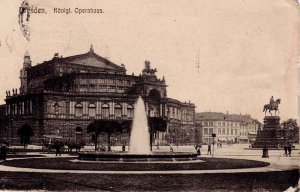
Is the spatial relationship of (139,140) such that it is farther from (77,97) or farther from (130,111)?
(130,111)

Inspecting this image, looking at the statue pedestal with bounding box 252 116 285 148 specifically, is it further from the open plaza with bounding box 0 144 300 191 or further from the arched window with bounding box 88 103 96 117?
the open plaza with bounding box 0 144 300 191

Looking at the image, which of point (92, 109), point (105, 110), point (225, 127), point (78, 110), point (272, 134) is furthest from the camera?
point (225, 127)

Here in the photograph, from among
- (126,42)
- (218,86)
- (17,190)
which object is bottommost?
(17,190)

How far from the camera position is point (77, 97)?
51562 millimetres

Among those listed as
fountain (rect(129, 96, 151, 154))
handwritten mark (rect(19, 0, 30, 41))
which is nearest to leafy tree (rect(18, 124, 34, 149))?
fountain (rect(129, 96, 151, 154))

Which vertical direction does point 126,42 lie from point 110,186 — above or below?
above

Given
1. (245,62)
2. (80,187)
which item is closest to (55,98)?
(245,62)

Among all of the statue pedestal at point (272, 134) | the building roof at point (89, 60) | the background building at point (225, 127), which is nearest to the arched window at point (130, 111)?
the building roof at point (89, 60)

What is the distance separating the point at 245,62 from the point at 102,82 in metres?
36.5

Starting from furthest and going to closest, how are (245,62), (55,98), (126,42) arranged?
(55,98) < (126,42) < (245,62)

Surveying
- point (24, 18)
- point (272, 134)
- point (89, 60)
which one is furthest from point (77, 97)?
point (24, 18)

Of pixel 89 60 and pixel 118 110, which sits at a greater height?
pixel 89 60

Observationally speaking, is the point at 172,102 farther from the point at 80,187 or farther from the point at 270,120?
the point at 80,187

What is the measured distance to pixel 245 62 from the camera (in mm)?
17031
